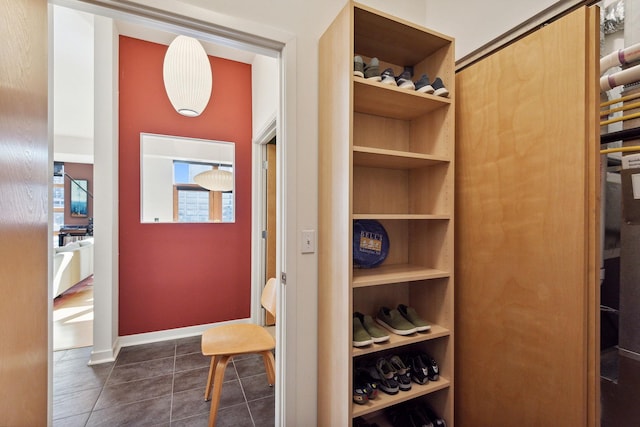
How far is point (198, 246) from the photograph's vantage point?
2.81m

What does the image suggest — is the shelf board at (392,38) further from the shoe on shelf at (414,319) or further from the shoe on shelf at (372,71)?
the shoe on shelf at (414,319)

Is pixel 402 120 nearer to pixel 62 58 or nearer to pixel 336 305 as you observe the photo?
pixel 336 305

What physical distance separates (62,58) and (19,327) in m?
3.97

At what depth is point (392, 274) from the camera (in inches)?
49.9

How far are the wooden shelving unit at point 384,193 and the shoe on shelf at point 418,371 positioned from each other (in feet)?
0.13

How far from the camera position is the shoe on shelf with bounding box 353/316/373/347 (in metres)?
1.13

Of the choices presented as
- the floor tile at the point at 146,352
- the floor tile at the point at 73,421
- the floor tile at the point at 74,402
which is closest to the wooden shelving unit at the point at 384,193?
the floor tile at the point at 73,421

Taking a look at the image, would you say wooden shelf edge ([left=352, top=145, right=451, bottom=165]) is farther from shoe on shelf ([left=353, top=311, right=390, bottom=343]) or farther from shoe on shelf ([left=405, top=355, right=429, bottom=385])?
shoe on shelf ([left=405, top=355, right=429, bottom=385])

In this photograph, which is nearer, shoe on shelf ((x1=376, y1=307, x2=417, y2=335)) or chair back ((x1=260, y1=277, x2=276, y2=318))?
shoe on shelf ((x1=376, y1=307, x2=417, y2=335))

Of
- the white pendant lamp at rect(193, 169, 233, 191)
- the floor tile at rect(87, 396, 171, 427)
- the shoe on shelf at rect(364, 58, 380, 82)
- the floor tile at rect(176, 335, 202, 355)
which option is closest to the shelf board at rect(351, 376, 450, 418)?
the floor tile at rect(87, 396, 171, 427)

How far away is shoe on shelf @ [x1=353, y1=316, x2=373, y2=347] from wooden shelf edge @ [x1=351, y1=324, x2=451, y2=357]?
0.9 inches

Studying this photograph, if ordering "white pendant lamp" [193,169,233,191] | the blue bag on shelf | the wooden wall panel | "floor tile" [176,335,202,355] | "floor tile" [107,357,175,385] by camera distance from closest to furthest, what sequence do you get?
the wooden wall panel → the blue bag on shelf → "floor tile" [107,357,175,385] → "floor tile" [176,335,202,355] → "white pendant lamp" [193,169,233,191]

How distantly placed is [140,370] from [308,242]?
6.30 ft

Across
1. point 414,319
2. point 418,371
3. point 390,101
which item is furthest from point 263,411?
point 390,101
